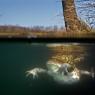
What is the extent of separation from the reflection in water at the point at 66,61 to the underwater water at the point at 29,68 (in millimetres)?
31

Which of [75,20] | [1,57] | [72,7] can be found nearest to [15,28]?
[1,57]

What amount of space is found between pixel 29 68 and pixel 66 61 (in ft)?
1.68

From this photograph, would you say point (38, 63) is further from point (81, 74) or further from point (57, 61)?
point (81, 74)

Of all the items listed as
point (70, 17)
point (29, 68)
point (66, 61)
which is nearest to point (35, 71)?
point (29, 68)

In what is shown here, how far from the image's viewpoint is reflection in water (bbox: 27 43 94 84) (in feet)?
15.8

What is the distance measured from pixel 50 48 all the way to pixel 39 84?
0.51 metres

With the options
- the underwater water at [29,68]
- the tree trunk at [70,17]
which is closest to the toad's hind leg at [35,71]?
the underwater water at [29,68]

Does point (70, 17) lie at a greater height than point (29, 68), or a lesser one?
greater

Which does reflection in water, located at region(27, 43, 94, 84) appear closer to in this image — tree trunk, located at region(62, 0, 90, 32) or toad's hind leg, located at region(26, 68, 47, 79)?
toad's hind leg, located at region(26, 68, 47, 79)

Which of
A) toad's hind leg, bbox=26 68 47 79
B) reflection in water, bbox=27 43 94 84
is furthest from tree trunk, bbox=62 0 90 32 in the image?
toad's hind leg, bbox=26 68 47 79

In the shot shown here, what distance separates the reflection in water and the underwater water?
31mm

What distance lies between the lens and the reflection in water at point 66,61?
4.82 metres

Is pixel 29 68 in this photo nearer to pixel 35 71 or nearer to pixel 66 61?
pixel 35 71

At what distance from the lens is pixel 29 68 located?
480cm
